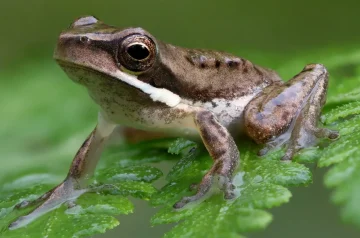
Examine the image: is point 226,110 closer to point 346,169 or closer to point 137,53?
point 137,53

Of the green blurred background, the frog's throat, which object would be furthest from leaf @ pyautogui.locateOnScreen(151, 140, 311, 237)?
the green blurred background

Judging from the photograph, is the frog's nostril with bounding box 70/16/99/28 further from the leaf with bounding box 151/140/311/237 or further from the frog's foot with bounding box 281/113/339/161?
the frog's foot with bounding box 281/113/339/161

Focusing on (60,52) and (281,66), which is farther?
(281,66)

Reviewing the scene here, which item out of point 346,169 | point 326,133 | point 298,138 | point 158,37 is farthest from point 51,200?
point 158,37

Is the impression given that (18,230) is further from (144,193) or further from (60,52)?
(60,52)

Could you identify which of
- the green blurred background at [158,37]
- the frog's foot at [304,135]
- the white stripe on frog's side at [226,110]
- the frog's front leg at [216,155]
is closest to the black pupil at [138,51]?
the frog's front leg at [216,155]

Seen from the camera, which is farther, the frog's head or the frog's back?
the frog's back

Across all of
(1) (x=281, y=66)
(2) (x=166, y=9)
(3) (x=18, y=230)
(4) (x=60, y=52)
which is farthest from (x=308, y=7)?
(3) (x=18, y=230)

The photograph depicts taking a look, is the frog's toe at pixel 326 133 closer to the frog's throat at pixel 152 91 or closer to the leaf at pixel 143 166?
the leaf at pixel 143 166
